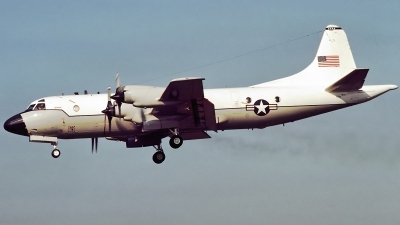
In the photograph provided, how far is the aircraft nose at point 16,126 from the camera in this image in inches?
1216

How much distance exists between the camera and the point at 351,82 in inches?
1220

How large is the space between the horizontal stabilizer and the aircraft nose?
588 inches

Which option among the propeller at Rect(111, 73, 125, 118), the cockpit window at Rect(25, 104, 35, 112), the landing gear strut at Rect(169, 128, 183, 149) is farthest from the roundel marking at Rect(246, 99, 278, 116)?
the cockpit window at Rect(25, 104, 35, 112)

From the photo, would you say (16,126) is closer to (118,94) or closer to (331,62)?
(118,94)

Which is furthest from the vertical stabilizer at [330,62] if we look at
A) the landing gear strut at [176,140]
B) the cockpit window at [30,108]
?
the cockpit window at [30,108]

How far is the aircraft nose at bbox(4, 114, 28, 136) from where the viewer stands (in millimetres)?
30891

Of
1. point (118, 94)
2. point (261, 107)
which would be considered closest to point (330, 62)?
point (261, 107)

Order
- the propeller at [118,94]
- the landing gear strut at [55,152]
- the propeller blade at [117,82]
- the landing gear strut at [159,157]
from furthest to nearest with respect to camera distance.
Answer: the landing gear strut at [159,157], the landing gear strut at [55,152], the propeller blade at [117,82], the propeller at [118,94]

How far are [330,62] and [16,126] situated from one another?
53.4 feet

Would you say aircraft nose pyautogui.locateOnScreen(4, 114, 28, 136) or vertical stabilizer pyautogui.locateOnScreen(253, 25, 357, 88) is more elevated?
vertical stabilizer pyautogui.locateOnScreen(253, 25, 357, 88)

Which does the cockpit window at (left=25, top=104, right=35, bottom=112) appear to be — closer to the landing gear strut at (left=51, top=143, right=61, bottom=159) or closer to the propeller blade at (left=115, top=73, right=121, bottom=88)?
the landing gear strut at (left=51, top=143, right=61, bottom=159)

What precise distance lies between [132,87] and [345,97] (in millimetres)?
10519

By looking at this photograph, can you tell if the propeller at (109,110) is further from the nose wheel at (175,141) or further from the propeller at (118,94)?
the nose wheel at (175,141)

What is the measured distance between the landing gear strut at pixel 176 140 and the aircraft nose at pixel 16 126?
7.11m
